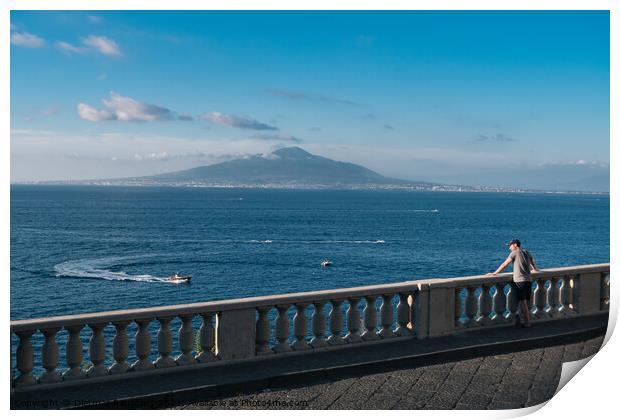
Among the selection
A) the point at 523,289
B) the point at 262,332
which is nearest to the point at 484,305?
the point at 523,289

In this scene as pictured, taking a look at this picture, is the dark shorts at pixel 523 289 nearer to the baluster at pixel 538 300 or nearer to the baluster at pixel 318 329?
the baluster at pixel 538 300

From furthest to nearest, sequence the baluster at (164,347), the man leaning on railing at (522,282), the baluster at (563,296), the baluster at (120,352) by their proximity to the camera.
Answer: the baluster at (563,296) < the man leaning on railing at (522,282) < the baluster at (164,347) < the baluster at (120,352)

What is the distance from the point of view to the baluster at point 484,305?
11.1 metres

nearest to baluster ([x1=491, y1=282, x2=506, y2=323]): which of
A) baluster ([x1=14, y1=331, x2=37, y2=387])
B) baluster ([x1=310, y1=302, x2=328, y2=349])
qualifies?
baluster ([x1=310, y1=302, x2=328, y2=349])

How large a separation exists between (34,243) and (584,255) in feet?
261

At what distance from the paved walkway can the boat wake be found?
202 feet

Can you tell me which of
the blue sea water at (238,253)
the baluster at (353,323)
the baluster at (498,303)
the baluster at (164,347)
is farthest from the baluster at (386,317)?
the blue sea water at (238,253)

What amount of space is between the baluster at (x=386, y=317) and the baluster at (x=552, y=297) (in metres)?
3.52

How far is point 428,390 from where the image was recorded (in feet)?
26.9

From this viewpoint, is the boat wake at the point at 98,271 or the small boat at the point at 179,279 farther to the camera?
the boat wake at the point at 98,271

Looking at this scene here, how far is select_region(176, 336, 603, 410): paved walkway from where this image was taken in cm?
773

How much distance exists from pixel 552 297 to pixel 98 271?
68.7m
